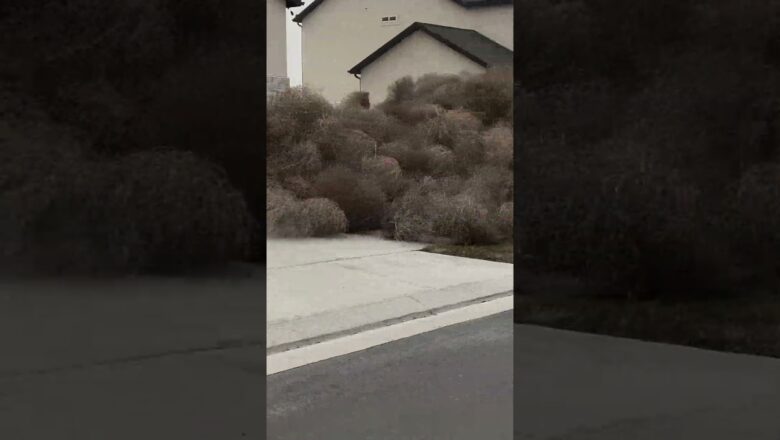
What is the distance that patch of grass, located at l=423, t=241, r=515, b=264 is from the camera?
35.4ft

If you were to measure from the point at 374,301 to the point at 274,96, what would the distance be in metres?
9.27

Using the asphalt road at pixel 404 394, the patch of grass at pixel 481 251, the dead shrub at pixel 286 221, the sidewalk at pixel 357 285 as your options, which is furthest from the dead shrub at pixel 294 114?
the asphalt road at pixel 404 394

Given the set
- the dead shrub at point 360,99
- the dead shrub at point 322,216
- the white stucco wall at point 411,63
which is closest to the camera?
the dead shrub at point 322,216

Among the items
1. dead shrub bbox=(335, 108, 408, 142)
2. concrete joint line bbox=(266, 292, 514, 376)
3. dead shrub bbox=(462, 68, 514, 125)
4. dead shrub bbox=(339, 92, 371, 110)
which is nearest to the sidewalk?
concrete joint line bbox=(266, 292, 514, 376)

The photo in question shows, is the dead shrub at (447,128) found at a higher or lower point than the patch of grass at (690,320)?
higher

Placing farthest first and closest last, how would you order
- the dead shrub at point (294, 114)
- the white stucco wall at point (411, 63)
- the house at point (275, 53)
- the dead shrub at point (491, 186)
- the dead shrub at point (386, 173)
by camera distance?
1. the white stucco wall at point (411, 63)
2. the house at point (275, 53)
3. the dead shrub at point (294, 114)
4. the dead shrub at point (386, 173)
5. the dead shrub at point (491, 186)

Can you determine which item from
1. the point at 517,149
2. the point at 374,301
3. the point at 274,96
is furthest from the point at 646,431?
the point at 274,96

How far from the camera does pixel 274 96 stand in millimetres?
16172

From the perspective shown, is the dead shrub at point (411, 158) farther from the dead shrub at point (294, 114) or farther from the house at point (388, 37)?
the house at point (388, 37)

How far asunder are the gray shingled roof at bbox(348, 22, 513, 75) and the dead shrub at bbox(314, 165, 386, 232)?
11.0 meters

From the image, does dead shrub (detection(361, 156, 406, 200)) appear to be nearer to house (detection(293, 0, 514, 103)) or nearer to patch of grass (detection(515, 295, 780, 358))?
patch of grass (detection(515, 295, 780, 358))

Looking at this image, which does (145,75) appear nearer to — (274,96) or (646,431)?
(646,431)

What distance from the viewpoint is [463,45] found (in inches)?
932

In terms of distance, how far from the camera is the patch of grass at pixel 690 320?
146 inches
